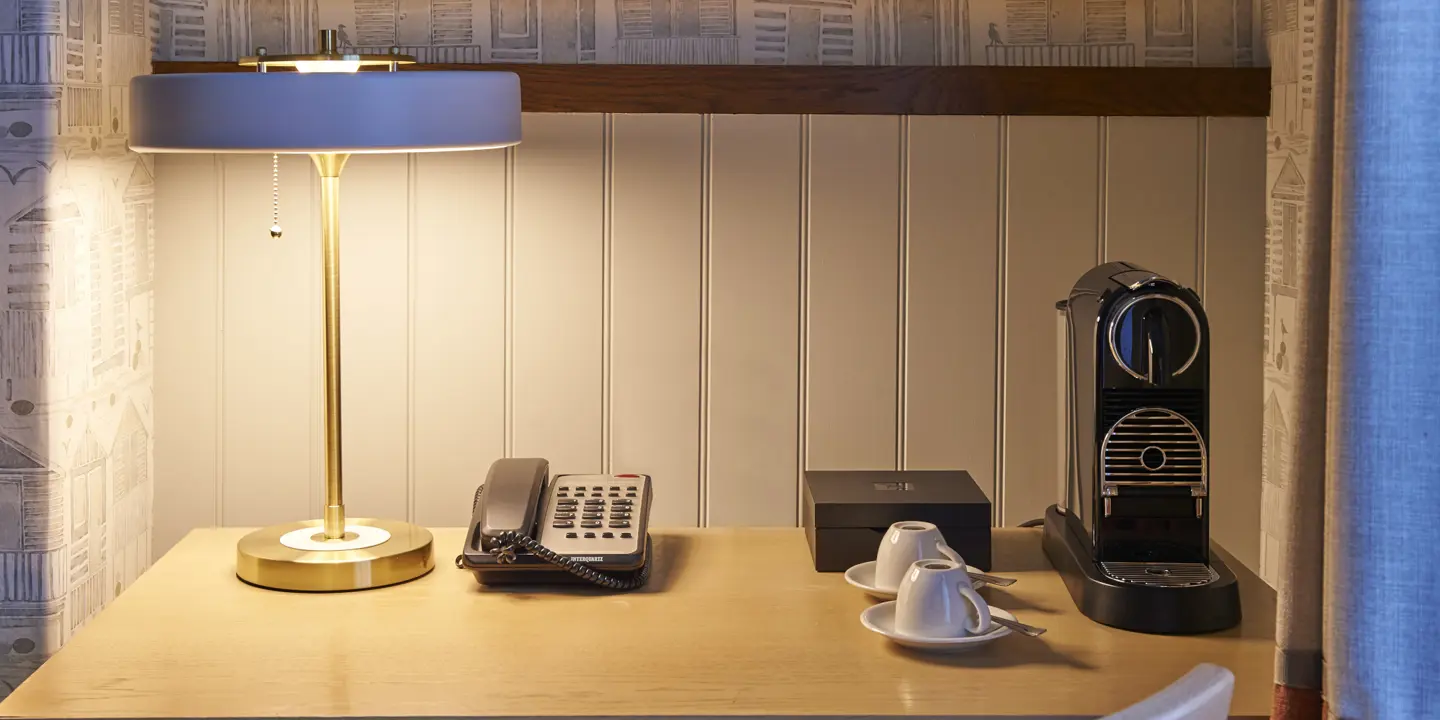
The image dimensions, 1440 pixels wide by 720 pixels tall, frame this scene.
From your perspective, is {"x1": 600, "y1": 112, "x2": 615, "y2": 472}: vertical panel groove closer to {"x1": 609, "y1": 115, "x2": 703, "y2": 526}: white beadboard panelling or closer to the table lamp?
{"x1": 609, "y1": 115, "x2": 703, "y2": 526}: white beadboard panelling

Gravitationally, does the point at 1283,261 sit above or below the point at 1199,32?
below

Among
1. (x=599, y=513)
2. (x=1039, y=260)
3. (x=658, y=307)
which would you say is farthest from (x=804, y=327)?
(x=599, y=513)

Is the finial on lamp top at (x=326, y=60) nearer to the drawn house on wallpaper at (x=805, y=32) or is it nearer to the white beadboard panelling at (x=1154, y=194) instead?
the drawn house on wallpaper at (x=805, y=32)

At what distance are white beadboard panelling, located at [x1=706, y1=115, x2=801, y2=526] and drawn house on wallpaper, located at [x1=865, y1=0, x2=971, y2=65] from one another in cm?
15

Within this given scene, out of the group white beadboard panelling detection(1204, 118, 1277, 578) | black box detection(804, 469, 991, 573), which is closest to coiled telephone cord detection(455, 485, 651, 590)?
black box detection(804, 469, 991, 573)

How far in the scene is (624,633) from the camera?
1367 mm

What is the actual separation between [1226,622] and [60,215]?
1.23 metres

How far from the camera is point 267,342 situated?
6.42 ft

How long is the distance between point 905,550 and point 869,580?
0.06 metres

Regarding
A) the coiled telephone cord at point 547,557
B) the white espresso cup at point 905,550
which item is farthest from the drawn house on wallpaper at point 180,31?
the white espresso cup at point 905,550

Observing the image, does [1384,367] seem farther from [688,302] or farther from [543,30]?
[543,30]

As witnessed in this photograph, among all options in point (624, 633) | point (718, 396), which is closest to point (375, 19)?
point (718, 396)

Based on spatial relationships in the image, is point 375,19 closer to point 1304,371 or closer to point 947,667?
point 947,667

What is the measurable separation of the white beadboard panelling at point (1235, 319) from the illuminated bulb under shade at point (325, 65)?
1.08 m
